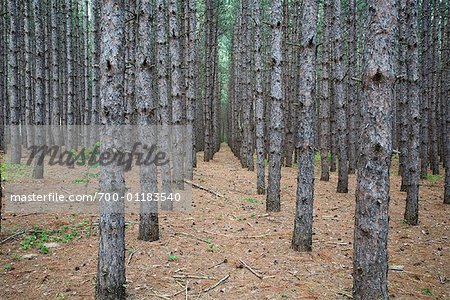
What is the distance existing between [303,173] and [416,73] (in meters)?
4.22

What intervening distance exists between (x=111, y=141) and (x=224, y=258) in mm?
3055

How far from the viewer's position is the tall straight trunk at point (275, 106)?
27.2ft

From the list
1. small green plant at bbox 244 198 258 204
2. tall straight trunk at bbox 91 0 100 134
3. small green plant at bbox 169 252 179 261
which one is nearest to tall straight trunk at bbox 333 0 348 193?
small green plant at bbox 244 198 258 204

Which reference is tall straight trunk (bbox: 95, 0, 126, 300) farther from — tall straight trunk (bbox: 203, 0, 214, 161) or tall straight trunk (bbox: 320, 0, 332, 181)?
tall straight trunk (bbox: 203, 0, 214, 161)

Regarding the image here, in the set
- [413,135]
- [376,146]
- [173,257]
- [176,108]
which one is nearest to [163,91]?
[176,108]

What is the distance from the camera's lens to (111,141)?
413 cm

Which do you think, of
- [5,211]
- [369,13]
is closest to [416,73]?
[369,13]

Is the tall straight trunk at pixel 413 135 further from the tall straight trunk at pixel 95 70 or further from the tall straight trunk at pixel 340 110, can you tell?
the tall straight trunk at pixel 95 70

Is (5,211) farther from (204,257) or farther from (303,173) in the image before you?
(303,173)

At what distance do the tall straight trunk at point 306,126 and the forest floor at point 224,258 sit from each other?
0.61 meters

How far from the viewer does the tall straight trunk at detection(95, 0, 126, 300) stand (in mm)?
4074

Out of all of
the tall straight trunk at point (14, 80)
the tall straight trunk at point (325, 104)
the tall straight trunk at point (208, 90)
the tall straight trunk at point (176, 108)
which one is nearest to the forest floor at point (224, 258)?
the tall straight trunk at point (176, 108)

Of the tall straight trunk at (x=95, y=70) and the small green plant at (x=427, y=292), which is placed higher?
the tall straight trunk at (x=95, y=70)

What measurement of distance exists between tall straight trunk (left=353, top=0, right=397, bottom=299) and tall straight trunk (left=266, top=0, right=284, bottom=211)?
14.5ft
